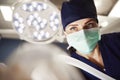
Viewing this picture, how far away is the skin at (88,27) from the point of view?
1.41m

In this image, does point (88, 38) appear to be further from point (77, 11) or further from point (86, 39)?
point (77, 11)

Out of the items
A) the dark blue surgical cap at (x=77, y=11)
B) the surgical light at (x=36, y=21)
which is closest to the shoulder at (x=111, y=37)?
the dark blue surgical cap at (x=77, y=11)

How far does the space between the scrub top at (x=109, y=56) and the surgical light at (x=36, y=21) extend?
301 mm

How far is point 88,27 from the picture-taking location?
1.43 meters

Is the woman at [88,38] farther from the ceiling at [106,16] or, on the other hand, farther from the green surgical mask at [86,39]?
the ceiling at [106,16]

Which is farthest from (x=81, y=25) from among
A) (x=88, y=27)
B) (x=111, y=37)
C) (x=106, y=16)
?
(x=106, y=16)

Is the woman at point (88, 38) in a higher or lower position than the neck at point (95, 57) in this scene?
higher

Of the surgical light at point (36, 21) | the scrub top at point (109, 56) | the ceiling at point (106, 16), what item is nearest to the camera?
the surgical light at point (36, 21)

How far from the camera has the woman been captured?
1383 millimetres

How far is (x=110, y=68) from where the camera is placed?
1.35 meters

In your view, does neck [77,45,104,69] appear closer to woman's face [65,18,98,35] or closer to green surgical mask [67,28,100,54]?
green surgical mask [67,28,100,54]

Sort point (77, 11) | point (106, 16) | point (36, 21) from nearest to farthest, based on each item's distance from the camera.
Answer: point (36, 21)
point (77, 11)
point (106, 16)

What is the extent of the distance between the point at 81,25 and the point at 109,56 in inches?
9.1

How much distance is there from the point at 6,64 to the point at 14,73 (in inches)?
1.7
